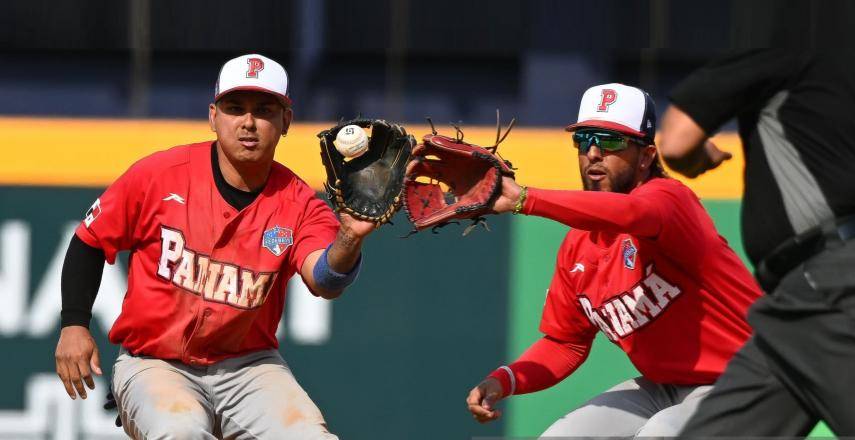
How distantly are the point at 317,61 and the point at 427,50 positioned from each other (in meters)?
0.68

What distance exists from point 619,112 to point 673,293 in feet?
2.23

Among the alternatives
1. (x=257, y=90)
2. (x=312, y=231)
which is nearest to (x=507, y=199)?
(x=312, y=231)

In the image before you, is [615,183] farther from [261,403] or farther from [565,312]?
[261,403]

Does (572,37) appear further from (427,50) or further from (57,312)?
(57,312)

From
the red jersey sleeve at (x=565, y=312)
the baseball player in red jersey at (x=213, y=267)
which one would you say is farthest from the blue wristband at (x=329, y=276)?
the red jersey sleeve at (x=565, y=312)

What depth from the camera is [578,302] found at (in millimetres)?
5125

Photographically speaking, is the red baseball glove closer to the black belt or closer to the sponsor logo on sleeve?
the black belt

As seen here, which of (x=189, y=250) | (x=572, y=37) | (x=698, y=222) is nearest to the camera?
(x=698, y=222)

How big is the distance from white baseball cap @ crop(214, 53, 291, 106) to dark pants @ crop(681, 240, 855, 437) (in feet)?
6.96

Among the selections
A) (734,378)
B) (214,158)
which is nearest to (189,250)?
(214,158)

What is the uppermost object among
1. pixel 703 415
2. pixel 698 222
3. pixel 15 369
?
pixel 698 222

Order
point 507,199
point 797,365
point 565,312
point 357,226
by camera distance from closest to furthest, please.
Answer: point 797,365 → point 507,199 → point 357,226 → point 565,312

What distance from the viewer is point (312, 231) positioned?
511cm

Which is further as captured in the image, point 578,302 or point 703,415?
point 578,302
